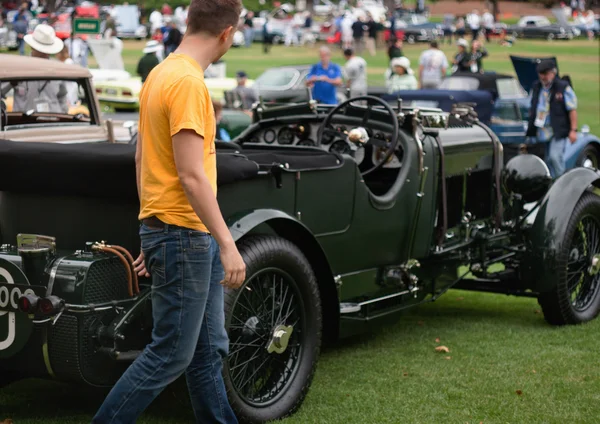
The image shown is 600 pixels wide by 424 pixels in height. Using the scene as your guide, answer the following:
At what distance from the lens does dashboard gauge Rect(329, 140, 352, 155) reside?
242 inches

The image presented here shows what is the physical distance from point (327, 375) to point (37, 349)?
1881 mm

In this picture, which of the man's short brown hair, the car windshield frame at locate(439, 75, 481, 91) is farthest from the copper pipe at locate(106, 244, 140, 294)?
the car windshield frame at locate(439, 75, 481, 91)

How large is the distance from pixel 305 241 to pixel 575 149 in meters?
8.67

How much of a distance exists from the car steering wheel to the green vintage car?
14mm

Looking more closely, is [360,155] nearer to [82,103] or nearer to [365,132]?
[365,132]

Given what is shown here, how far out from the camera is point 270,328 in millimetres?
4559

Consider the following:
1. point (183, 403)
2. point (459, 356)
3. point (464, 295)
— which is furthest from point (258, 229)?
point (464, 295)

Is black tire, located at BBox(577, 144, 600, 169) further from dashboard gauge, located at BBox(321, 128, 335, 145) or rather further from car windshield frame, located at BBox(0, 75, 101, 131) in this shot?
dashboard gauge, located at BBox(321, 128, 335, 145)

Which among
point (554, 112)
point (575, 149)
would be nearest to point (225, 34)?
point (554, 112)

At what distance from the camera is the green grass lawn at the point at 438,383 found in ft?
15.3

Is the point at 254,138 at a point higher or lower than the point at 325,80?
higher

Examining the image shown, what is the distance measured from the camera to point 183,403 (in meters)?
4.76

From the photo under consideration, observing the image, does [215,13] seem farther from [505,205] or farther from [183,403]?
[505,205]

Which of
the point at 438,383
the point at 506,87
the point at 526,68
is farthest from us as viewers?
the point at 506,87
